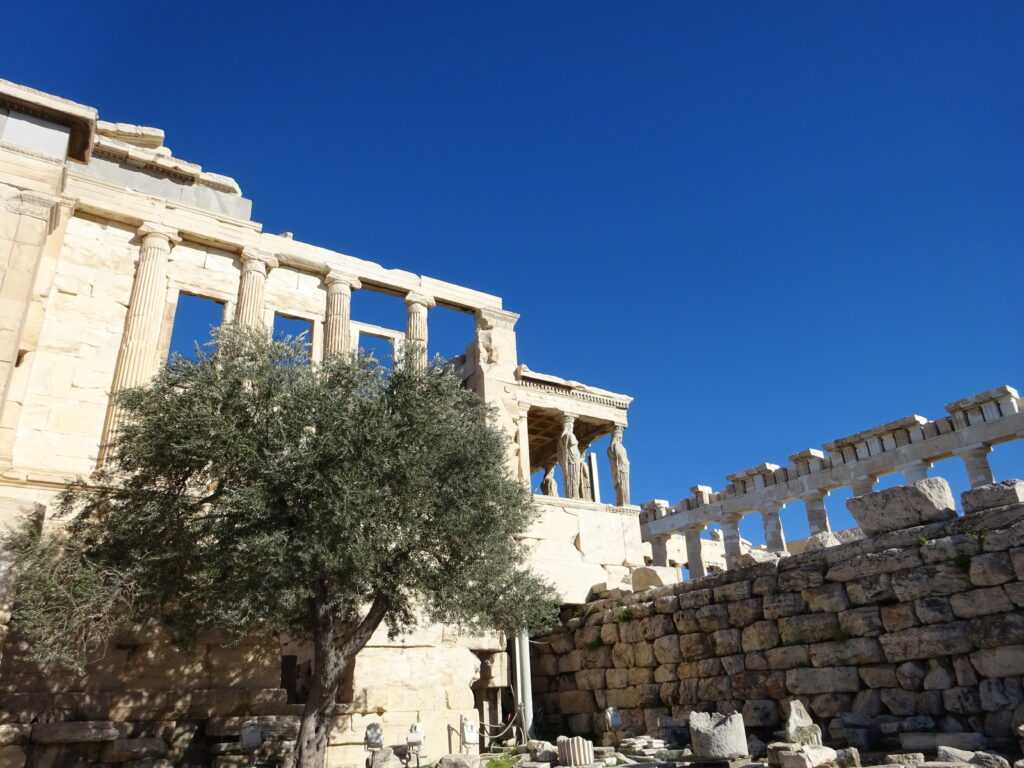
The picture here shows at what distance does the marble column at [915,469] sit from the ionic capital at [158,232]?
16.8 metres

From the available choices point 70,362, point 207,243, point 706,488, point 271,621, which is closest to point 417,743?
point 271,621

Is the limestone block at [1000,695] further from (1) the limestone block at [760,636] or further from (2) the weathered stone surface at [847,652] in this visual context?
(1) the limestone block at [760,636]

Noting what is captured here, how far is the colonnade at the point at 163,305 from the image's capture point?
14.4 m

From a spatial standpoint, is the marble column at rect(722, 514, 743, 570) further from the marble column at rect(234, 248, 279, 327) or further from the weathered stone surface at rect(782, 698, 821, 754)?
the marble column at rect(234, 248, 279, 327)

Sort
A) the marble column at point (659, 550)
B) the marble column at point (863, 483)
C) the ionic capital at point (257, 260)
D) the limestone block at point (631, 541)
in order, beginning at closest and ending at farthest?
the ionic capital at point (257, 260), the limestone block at point (631, 541), the marble column at point (863, 483), the marble column at point (659, 550)

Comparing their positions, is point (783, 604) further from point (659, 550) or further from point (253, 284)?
point (659, 550)

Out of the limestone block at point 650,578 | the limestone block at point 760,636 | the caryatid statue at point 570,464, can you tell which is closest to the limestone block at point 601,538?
the caryatid statue at point 570,464

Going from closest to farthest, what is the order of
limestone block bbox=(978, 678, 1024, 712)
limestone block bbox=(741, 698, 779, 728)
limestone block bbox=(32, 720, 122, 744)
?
1. limestone block bbox=(978, 678, 1024, 712)
2. limestone block bbox=(32, 720, 122, 744)
3. limestone block bbox=(741, 698, 779, 728)

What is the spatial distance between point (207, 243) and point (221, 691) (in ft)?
30.5

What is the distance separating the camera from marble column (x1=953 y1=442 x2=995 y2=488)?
1731 centimetres

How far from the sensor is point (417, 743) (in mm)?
10781

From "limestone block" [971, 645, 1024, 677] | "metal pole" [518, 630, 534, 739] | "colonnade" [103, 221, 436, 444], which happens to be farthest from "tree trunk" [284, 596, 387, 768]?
"limestone block" [971, 645, 1024, 677]

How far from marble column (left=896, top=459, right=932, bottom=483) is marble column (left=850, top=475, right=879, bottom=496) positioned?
26.0 inches

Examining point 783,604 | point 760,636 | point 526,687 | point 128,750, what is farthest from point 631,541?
point 128,750
